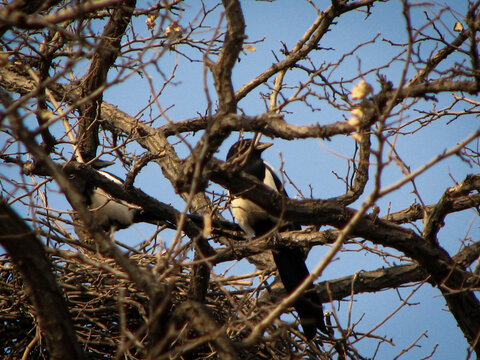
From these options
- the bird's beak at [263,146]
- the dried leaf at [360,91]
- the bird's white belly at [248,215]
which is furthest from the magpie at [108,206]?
the dried leaf at [360,91]

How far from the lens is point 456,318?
275 centimetres

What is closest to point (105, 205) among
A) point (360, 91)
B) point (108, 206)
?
point (108, 206)

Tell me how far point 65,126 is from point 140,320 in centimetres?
179

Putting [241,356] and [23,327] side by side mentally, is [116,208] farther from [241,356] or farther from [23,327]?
[241,356]

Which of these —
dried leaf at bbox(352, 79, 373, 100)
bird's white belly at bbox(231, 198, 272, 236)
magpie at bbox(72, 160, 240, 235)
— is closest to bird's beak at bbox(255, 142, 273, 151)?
bird's white belly at bbox(231, 198, 272, 236)

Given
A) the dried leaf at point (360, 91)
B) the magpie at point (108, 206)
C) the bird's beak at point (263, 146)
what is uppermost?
the magpie at point (108, 206)

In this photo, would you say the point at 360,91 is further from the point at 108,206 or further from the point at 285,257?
the point at 108,206

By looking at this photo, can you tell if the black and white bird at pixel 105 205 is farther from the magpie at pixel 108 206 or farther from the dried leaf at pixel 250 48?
the dried leaf at pixel 250 48

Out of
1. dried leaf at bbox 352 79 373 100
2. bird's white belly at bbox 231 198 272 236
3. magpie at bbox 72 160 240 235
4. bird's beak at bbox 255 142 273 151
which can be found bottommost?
dried leaf at bbox 352 79 373 100

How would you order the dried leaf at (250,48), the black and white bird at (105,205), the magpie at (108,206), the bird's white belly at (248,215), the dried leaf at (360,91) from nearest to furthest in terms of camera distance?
the dried leaf at (360,91)
the dried leaf at (250,48)
the bird's white belly at (248,215)
the magpie at (108,206)
the black and white bird at (105,205)

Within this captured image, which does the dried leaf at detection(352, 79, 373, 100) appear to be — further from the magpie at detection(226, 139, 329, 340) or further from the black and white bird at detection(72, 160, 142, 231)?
the black and white bird at detection(72, 160, 142, 231)

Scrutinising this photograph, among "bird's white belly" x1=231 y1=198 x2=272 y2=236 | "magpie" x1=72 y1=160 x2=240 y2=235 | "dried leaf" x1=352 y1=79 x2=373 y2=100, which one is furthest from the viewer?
"magpie" x1=72 y1=160 x2=240 y2=235

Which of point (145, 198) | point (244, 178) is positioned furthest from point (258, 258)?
point (244, 178)

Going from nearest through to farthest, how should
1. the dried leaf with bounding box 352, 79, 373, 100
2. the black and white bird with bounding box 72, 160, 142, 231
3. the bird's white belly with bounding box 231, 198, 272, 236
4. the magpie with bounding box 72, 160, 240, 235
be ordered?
the dried leaf with bounding box 352, 79, 373, 100
the bird's white belly with bounding box 231, 198, 272, 236
the magpie with bounding box 72, 160, 240, 235
the black and white bird with bounding box 72, 160, 142, 231
